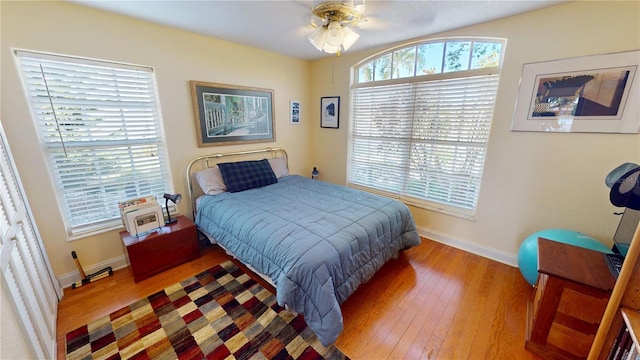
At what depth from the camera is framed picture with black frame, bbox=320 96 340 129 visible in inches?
139

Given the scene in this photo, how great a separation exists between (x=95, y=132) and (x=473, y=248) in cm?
402

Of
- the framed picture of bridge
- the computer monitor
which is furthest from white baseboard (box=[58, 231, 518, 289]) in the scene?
the framed picture of bridge

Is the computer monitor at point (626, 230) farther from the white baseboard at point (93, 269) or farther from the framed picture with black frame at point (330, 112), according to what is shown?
the white baseboard at point (93, 269)

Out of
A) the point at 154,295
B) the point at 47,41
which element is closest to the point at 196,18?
the point at 47,41

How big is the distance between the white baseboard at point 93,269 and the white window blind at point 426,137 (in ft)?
10.1

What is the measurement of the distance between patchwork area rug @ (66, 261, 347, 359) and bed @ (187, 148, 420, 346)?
0.25 m

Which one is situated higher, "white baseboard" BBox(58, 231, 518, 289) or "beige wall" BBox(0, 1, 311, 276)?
"beige wall" BBox(0, 1, 311, 276)

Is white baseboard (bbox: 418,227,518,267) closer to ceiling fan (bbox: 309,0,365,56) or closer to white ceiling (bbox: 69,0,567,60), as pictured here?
white ceiling (bbox: 69,0,567,60)

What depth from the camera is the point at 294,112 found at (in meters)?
3.71

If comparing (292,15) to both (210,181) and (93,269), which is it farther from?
(93,269)

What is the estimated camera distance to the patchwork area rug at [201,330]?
1510 mm

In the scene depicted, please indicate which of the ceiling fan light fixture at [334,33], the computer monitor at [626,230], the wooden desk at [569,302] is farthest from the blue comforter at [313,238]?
the ceiling fan light fixture at [334,33]

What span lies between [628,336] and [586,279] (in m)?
0.48

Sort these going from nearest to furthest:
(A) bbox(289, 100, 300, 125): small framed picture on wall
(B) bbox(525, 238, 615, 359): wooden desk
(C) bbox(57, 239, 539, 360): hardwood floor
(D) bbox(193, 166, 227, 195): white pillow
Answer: (B) bbox(525, 238, 615, 359): wooden desk → (C) bbox(57, 239, 539, 360): hardwood floor → (D) bbox(193, 166, 227, 195): white pillow → (A) bbox(289, 100, 300, 125): small framed picture on wall
